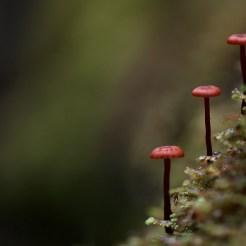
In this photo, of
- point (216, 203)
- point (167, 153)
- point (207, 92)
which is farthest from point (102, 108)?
point (216, 203)

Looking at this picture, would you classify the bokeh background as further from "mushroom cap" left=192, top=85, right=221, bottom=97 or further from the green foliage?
the green foliage

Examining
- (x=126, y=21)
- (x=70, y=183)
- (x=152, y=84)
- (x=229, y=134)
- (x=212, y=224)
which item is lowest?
(x=70, y=183)

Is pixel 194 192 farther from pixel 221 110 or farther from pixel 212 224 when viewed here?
pixel 221 110

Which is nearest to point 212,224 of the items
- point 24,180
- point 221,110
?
point 221,110

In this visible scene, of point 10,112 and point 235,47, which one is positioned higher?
point 235,47

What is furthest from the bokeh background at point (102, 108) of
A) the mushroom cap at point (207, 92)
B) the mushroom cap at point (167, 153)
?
the mushroom cap at point (167, 153)

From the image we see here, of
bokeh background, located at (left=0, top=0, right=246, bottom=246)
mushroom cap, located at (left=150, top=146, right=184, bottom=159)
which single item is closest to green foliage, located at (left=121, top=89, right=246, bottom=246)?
mushroom cap, located at (left=150, top=146, right=184, bottom=159)
